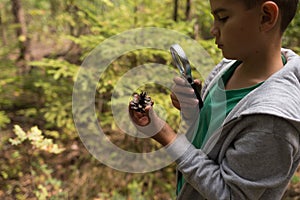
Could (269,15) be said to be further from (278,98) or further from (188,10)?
(188,10)

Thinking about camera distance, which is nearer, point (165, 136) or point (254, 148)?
point (254, 148)

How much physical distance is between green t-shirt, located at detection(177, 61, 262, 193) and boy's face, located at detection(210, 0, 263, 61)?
111 mm

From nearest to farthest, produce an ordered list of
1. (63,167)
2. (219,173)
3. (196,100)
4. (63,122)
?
(219,173) → (196,100) → (63,122) → (63,167)

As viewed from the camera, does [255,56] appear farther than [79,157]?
No

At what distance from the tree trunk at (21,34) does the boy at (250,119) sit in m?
2.54

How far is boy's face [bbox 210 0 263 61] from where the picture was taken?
2.35 ft

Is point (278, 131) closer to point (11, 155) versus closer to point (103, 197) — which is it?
point (103, 197)

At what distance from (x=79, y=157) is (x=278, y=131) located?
2393 millimetres

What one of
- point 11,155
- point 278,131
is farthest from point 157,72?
point 11,155

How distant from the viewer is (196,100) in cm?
91

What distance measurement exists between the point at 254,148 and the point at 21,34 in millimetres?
2847

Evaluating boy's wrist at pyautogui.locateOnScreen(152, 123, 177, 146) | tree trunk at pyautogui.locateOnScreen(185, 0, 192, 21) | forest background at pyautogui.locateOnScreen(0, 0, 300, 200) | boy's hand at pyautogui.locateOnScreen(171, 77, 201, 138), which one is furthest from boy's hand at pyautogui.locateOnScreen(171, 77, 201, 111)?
tree trunk at pyautogui.locateOnScreen(185, 0, 192, 21)

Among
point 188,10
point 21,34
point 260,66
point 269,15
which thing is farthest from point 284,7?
point 21,34

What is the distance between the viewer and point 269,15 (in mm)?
707
